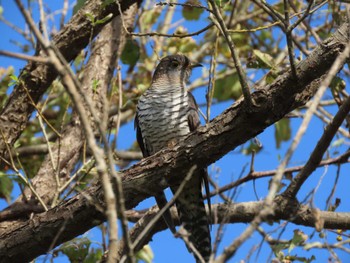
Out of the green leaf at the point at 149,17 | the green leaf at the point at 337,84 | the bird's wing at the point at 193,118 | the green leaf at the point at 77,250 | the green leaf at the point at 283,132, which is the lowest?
the green leaf at the point at 77,250

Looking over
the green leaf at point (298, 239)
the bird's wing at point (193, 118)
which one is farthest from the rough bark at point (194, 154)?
the bird's wing at point (193, 118)

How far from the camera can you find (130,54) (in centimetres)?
570

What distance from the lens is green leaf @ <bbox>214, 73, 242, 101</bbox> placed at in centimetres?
650

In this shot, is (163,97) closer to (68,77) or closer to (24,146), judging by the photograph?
(24,146)

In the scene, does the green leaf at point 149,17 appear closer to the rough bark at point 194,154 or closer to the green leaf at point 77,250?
the green leaf at point 77,250

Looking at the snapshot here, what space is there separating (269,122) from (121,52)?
2.79 m

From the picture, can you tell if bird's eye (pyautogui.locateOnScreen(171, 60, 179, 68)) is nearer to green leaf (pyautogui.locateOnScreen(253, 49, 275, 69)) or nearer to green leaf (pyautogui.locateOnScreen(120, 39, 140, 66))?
green leaf (pyautogui.locateOnScreen(120, 39, 140, 66))

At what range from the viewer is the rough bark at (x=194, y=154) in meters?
3.37

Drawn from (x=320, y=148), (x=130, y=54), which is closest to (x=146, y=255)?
(x=130, y=54)

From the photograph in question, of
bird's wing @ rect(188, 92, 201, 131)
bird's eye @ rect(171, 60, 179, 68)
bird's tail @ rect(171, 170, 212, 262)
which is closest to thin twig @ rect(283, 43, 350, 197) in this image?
bird's tail @ rect(171, 170, 212, 262)

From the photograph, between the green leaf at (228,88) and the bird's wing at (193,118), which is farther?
the green leaf at (228,88)

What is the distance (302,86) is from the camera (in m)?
3.39

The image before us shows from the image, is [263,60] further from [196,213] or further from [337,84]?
[196,213]

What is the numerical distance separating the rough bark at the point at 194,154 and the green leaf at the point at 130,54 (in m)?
2.04
